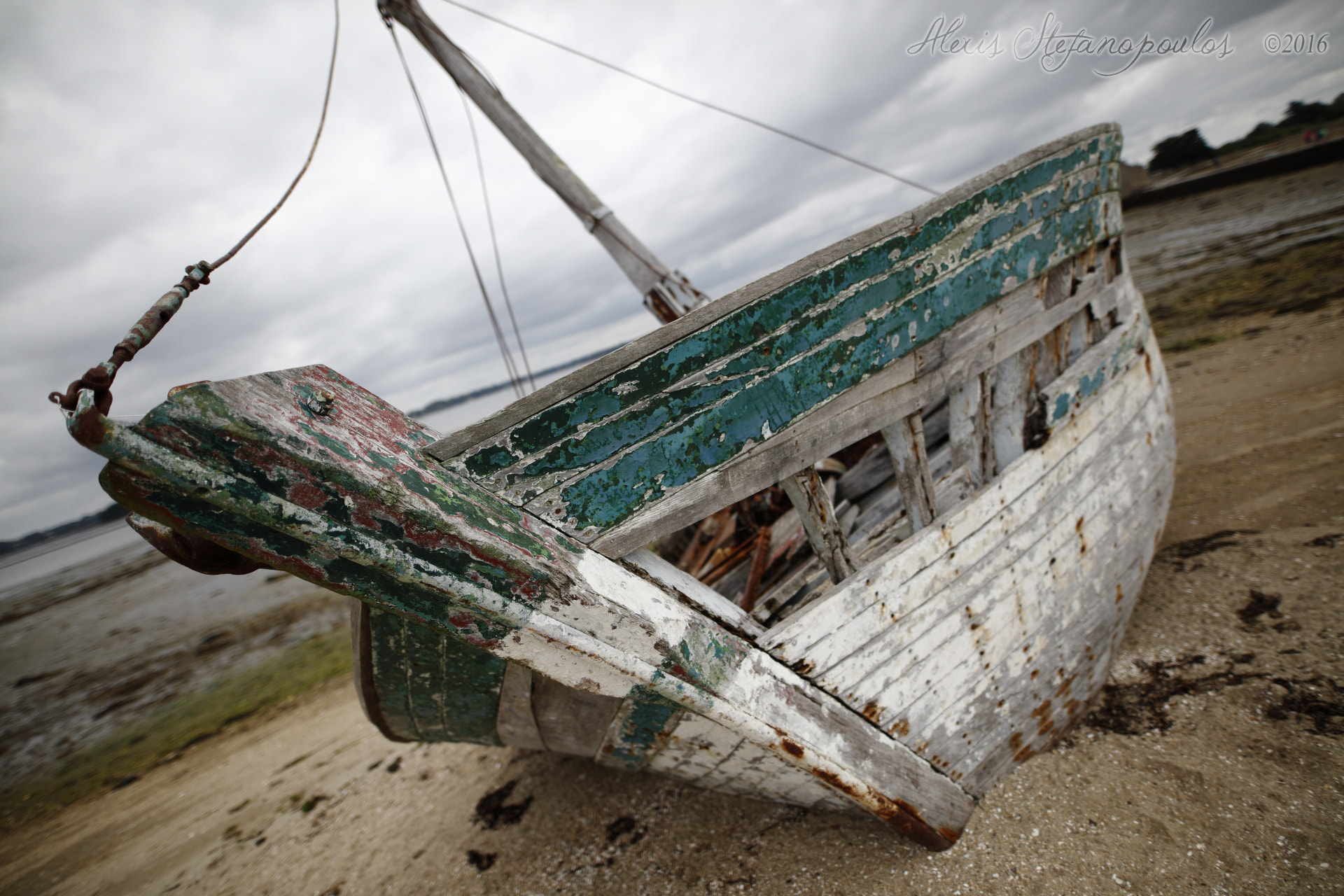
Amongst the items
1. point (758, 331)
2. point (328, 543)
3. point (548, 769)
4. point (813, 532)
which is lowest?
point (548, 769)

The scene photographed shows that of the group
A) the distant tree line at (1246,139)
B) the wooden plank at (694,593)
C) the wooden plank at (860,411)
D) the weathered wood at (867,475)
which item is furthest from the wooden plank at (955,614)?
the distant tree line at (1246,139)

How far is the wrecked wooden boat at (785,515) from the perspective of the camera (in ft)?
4.17

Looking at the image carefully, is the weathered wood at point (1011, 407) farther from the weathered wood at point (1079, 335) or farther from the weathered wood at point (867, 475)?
the weathered wood at point (867, 475)

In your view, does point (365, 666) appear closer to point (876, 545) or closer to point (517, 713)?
point (517, 713)

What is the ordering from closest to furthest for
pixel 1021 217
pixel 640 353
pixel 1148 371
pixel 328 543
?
pixel 328 543 → pixel 640 353 → pixel 1021 217 → pixel 1148 371

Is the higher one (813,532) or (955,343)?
(955,343)

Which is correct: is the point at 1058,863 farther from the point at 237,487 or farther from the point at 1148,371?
the point at 237,487

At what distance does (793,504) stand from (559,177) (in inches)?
162

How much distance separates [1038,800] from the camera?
2615 mm

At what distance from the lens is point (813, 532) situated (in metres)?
1.99

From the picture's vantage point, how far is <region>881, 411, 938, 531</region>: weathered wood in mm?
2070

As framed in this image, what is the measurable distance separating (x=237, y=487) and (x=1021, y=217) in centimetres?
267

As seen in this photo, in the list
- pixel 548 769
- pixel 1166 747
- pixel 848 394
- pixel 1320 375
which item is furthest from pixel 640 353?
pixel 1320 375

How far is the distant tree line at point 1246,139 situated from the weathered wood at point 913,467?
4414 cm
